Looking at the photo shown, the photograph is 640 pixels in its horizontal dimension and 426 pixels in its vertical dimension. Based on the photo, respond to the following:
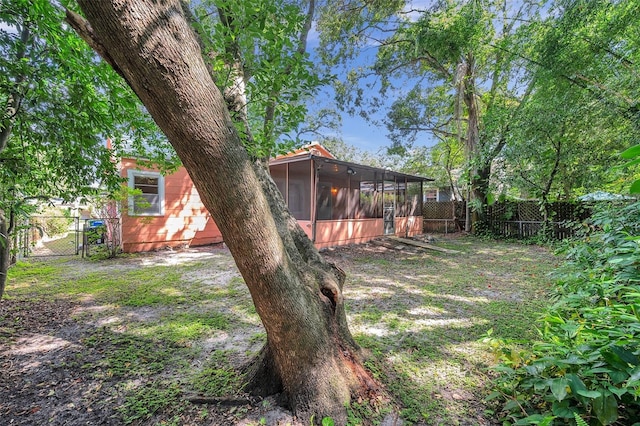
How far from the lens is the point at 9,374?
2.39 meters

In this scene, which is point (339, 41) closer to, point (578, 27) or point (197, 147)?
point (578, 27)

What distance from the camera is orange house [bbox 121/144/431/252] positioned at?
8.51 m

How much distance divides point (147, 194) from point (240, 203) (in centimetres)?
905

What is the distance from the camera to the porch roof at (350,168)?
831cm

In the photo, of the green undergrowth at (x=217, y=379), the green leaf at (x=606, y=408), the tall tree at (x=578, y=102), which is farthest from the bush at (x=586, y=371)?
the tall tree at (x=578, y=102)

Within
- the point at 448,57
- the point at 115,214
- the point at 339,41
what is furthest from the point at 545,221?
the point at 115,214

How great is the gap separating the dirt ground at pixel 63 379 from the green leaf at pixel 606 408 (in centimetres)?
107

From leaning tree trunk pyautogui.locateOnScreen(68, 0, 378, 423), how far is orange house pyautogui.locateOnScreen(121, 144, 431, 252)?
643 centimetres

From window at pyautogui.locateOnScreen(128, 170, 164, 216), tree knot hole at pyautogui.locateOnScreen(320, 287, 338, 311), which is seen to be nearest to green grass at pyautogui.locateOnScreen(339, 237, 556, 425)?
tree knot hole at pyautogui.locateOnScreen(320, 287, 338, 311)

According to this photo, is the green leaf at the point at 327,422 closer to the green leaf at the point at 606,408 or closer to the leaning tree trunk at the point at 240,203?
the leaning tree trunk at the point at 240,203

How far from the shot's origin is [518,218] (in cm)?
1163

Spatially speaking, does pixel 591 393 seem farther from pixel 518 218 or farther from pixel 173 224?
pixel 518 218

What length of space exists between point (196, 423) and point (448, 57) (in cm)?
1095

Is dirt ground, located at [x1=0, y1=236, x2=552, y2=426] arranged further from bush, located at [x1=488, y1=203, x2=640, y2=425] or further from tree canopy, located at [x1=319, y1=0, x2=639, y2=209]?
tree canopy, located at [x1=319, y1=0, x2=639, y2=209]
